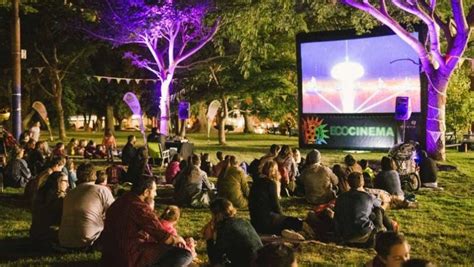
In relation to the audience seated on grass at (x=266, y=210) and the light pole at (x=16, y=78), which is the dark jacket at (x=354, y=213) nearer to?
the audience seated on grass at (x=266, y=210)

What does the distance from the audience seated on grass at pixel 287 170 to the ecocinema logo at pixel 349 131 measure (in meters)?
10.8

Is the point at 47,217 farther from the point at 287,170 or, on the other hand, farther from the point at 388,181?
the point at 287,170

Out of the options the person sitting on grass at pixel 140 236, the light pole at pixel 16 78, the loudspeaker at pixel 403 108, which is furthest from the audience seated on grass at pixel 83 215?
the loudspeaker at pixel 403 108

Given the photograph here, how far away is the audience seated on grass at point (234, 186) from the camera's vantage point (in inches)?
408

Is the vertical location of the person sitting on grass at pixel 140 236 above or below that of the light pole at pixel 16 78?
below

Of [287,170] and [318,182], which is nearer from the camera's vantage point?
[318,182]

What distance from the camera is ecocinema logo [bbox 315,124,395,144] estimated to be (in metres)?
23.6

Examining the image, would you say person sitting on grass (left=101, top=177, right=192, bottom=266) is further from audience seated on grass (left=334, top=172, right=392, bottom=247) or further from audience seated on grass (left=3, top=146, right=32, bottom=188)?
audience seated on grass (left=3, top=146, right=32, bottom=188)

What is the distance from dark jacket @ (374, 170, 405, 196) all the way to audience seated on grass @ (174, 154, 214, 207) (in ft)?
10.4

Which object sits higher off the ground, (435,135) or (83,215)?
(435,135)

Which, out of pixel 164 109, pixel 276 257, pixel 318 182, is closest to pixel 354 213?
pixel 318 182

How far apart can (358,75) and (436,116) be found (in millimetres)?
4537

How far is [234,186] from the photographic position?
10414 millimetres

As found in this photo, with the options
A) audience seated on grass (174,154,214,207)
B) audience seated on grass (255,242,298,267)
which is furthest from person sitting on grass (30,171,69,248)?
audience seated on grass (255,242,298,267)
